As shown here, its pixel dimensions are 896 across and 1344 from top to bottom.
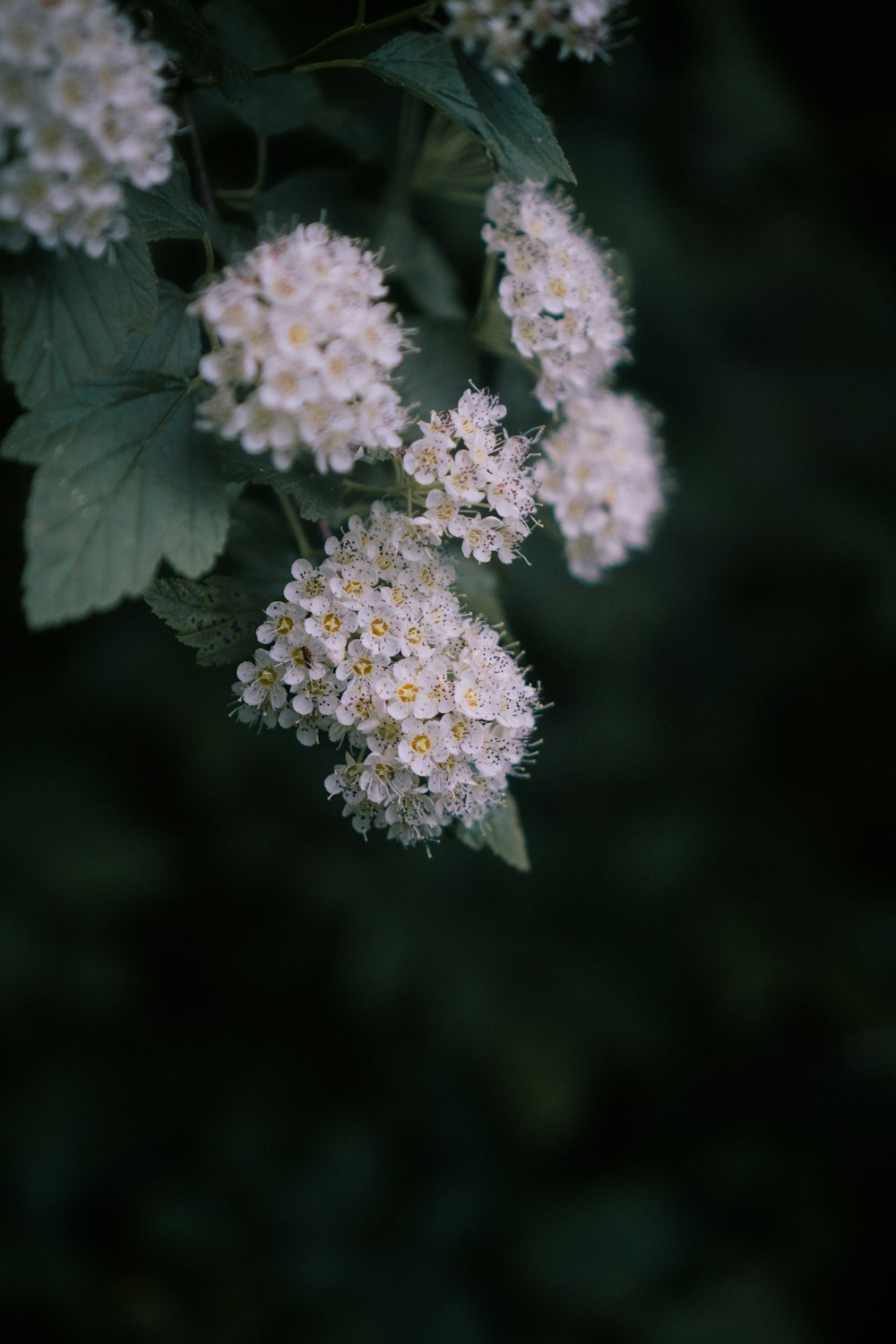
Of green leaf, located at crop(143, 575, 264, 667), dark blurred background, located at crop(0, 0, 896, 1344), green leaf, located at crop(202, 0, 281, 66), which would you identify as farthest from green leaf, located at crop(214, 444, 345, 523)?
dark blurred background, located at crop(0, 0, 896, 1344)

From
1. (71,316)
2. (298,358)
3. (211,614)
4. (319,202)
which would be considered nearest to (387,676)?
(211,614)

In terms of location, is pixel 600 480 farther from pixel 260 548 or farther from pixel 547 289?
pixel 260 548

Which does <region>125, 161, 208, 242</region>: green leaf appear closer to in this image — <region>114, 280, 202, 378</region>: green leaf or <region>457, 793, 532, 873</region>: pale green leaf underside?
<region>114, 280, 202, 378</region>: green leaf

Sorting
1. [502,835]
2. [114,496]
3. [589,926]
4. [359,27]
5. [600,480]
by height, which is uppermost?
[359,27]

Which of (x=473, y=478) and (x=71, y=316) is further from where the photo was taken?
(x=473, y=478)

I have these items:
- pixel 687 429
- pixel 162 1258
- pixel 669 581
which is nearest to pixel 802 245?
pixel 687 429

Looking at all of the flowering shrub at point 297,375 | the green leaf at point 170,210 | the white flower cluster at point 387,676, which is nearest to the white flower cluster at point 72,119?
the flowering shrub at point 297,375

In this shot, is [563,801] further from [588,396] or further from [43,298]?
[43,298]
